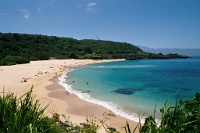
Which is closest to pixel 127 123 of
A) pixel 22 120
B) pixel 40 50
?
pixel 22 120

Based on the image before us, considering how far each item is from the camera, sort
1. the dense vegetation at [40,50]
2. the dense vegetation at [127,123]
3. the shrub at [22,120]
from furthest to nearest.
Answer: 1. the dense vegetation at [40,50]
2. the dense vegetation at [127,123]
3. the shrub at [22,120]

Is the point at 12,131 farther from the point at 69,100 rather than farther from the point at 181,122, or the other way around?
the point at 69,100

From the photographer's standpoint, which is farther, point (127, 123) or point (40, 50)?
point (40, 50)

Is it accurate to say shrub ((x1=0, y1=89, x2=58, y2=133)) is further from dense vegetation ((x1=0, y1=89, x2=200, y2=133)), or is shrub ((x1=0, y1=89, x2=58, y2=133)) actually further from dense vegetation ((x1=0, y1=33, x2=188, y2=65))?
dense vegetation ((x1=0, y1=33, x2=188, y2=65))

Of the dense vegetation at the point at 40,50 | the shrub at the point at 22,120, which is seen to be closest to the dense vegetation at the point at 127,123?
the shrub at the point at 22,120

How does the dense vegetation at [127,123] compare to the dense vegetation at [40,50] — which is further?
the dense vegetation at [40,50]

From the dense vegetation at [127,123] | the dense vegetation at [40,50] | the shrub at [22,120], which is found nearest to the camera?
the shrub at [22,120]

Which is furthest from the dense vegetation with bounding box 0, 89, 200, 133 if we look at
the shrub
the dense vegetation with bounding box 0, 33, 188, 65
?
the dense vegetation with bounding box 0, 33, 188, 65

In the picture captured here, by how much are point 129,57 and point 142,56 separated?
1216 cm

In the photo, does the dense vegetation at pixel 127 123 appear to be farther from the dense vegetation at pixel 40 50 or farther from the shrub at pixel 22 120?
the dense vegetation at pixel 40 50

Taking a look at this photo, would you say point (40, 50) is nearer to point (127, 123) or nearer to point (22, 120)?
point (22, 120)

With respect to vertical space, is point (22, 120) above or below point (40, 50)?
below

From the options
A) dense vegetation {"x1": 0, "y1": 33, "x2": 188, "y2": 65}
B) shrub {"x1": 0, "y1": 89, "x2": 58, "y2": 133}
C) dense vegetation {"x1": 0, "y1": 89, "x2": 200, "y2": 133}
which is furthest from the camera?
dense vegetation {"x1": 0, "y1": 33, "x2": 188, "y2": 65}

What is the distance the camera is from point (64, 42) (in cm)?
13162
